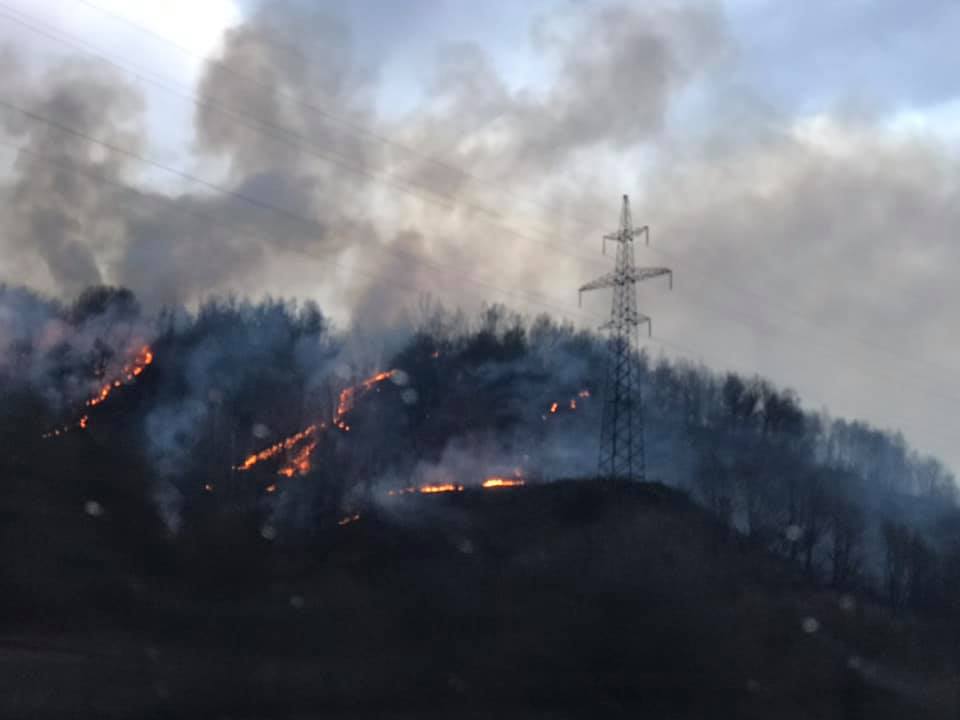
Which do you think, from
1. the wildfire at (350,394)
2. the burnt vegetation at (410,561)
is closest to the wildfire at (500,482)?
the burnt vegetation at (410,561)

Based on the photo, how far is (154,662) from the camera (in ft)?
60.5

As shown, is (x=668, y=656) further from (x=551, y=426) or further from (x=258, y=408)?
(x=551, y=426)

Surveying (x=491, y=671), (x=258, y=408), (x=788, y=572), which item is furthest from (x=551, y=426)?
(x=491, y=671)

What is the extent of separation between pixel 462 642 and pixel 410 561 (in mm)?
8952

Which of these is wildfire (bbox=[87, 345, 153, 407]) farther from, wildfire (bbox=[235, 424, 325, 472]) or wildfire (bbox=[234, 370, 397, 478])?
wildfire (bbox=[234, 370, 397, 478])

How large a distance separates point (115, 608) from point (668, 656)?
39.6ft

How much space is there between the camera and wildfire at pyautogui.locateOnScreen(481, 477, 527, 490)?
52759 millimetres

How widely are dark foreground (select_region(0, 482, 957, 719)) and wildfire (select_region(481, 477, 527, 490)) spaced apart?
63.4ft

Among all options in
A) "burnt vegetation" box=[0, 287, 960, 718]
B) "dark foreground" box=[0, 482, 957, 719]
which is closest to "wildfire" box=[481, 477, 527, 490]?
"burnt vegetation" box=[0, 287, 960, 718]

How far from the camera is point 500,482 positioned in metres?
56.7

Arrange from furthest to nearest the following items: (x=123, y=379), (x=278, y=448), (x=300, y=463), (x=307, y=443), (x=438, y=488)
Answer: (x=123, y=379) → (x=438, y=488) → (x=307, y=443) → (x=278, y=448) → (x=300, y=463)

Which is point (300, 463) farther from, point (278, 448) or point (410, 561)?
point (410, 561)

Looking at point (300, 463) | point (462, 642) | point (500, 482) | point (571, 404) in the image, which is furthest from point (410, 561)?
point (571, 404)

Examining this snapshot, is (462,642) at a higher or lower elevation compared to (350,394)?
lower
